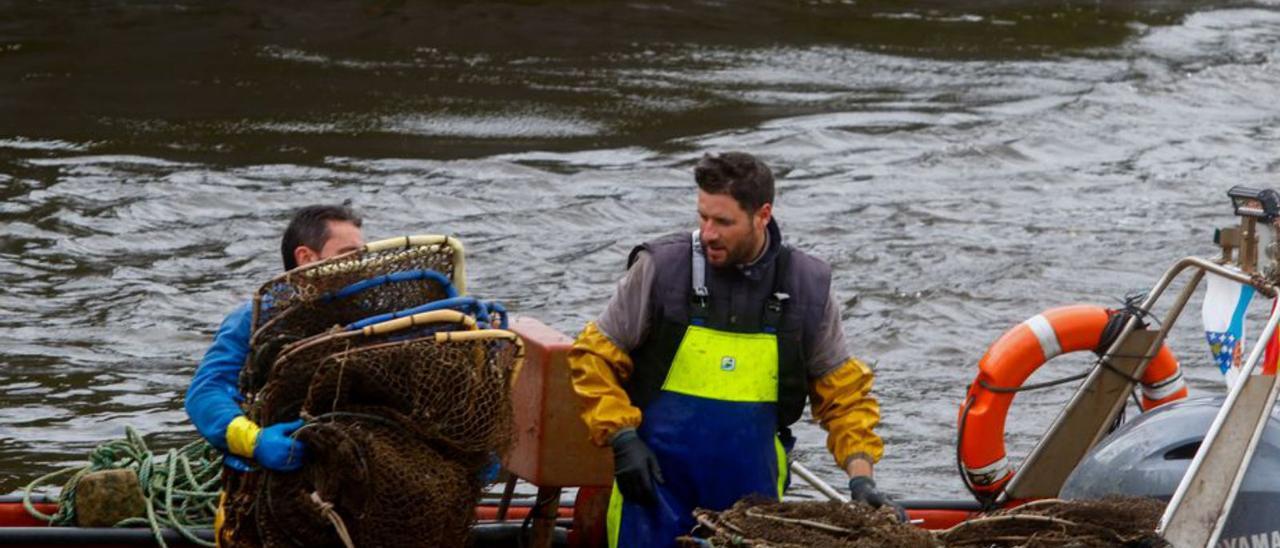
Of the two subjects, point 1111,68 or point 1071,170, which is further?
point 1111,68

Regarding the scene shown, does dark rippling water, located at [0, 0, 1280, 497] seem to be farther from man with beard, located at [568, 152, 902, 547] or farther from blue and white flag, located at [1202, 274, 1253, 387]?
man with beard, located at [568, 152, 902, 547]

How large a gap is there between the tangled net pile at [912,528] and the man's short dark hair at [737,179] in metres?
0.84

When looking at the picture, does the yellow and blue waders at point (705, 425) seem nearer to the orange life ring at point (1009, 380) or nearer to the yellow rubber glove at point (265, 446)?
the yellow rubber glove at point (265, 446)

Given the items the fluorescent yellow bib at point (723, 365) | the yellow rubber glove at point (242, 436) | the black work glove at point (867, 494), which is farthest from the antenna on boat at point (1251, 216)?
the yellow rubber glove at point (242, 436)

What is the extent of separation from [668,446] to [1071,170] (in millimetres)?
12326

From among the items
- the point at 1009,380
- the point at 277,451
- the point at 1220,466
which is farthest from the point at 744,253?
the point at 1009,380

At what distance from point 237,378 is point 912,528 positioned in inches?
74.7

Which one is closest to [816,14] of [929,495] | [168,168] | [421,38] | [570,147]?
[421,38]

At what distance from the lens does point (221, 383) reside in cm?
562

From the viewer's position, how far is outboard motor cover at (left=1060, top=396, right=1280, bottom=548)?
6.39 meters

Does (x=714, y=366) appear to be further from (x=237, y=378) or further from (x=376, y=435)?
(x=237, y=378)

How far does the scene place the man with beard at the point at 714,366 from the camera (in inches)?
225

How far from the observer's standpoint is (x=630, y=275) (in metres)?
5.80

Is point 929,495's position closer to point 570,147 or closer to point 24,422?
point 24,422
